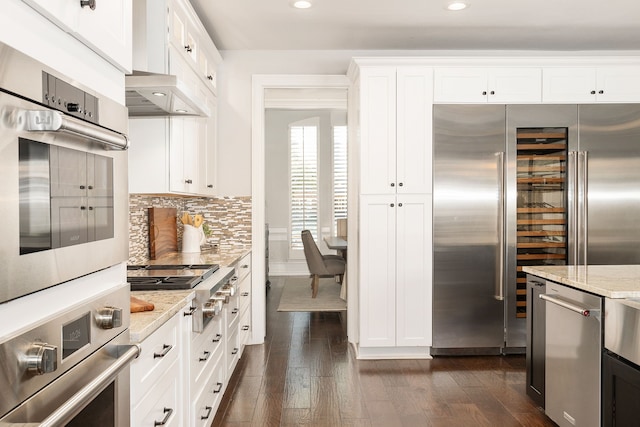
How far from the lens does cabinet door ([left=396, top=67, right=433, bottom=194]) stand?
4.07 metres

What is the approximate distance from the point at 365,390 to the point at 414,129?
6.67 feet

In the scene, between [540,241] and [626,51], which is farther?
[626,51]

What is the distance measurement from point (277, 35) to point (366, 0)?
0.96 metres

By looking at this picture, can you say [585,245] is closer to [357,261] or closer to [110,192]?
[357,261]

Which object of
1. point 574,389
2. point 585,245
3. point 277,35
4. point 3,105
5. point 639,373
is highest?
point 277,35

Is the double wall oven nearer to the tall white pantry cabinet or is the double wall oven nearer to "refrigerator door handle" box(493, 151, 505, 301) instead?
the tall white pantry cabinet

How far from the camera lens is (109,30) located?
1.23 metres

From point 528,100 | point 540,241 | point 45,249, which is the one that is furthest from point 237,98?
point 45,249

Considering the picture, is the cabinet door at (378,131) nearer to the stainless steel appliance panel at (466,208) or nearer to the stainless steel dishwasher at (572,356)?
the stainless steel appliance panel at (466,208)

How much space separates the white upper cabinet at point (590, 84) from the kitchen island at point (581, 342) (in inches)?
67.9

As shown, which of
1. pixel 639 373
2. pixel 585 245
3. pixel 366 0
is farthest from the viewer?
pixel 585 245

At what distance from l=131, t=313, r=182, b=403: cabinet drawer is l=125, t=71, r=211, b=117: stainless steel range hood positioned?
3.56 ft

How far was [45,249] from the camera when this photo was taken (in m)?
0.91

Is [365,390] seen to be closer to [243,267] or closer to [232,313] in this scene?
[232,313]
